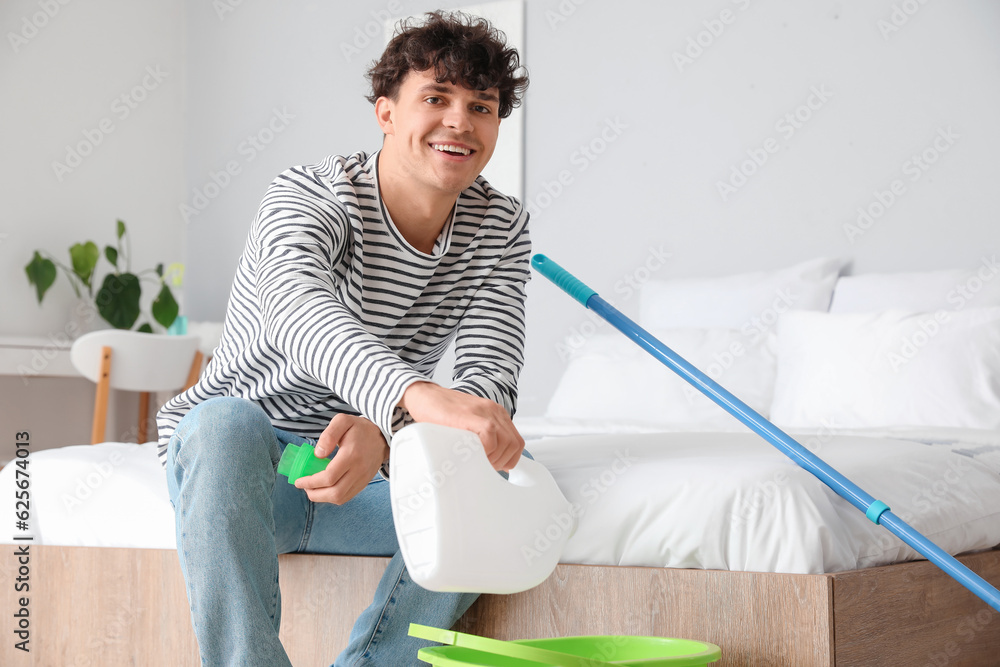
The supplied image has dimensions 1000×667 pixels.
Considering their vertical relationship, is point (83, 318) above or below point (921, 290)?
below

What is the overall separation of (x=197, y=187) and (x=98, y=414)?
1285 millimetres

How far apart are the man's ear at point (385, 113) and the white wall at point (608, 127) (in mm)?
Result: 1714

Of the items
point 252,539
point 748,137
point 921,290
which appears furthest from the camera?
point 748,137

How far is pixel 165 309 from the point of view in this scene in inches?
150

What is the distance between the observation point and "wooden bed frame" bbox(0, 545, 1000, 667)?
1105 mm

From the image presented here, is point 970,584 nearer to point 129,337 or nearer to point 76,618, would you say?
point 76,618

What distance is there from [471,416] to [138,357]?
2.47m

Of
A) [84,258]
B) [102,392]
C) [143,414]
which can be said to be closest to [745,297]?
[102,392]

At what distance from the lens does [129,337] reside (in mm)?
3125

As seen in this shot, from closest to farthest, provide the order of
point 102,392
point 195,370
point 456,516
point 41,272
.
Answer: point 456,516 → point 102,392 → point 195,370 → point 41,272

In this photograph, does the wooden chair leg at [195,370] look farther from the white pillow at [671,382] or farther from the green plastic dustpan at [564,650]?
the green plastic dustpan at [564,650]

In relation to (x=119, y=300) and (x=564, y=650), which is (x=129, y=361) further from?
(x=564, y=650)

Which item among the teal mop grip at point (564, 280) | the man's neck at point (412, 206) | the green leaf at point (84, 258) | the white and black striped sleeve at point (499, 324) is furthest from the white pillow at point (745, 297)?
the green leaf at point (84, 258)

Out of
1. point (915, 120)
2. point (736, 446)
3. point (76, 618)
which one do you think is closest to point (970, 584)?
point (736, 446)
